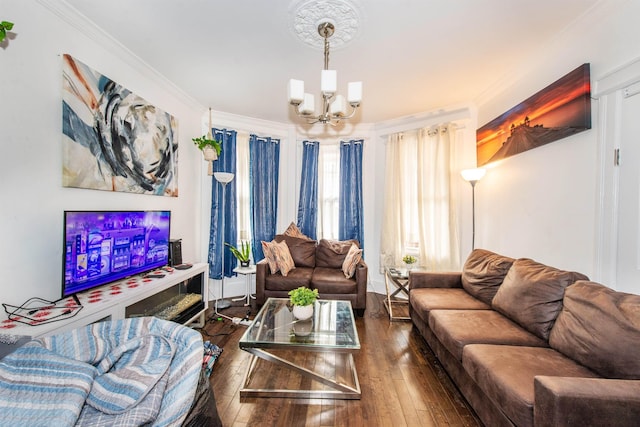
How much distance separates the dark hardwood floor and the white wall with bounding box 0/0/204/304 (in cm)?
145

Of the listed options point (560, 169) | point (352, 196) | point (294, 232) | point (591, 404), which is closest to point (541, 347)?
point (591, 404)

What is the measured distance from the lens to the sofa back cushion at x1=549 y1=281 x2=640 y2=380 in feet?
4.07

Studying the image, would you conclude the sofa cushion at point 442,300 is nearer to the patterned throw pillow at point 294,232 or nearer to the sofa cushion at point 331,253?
the sofa cushion at point 331,253

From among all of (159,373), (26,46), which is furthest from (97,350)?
(26,46)

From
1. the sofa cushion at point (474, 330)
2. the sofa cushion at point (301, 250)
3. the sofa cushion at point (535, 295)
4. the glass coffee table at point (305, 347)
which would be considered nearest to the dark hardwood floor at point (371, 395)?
the glass coffee table at point (305, 347)

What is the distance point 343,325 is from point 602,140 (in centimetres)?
227

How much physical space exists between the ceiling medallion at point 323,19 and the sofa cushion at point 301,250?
2522 millimetres

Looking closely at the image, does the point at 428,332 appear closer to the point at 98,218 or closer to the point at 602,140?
the point at 602,140

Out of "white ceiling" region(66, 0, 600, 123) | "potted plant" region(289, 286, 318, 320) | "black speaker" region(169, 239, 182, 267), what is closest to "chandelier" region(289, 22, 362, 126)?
"white ceiling" region(66, 0, 600, 123)

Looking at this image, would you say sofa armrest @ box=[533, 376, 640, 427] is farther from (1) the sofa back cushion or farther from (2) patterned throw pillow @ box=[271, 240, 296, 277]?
(2) patterned throw pillow @ box=[271, 240, 296, 277]

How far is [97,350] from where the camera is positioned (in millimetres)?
1137

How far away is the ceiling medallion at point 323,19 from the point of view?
5.79 feet

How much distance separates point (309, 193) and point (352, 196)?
71cm

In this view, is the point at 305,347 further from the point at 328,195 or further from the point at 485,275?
the point at 328,195
